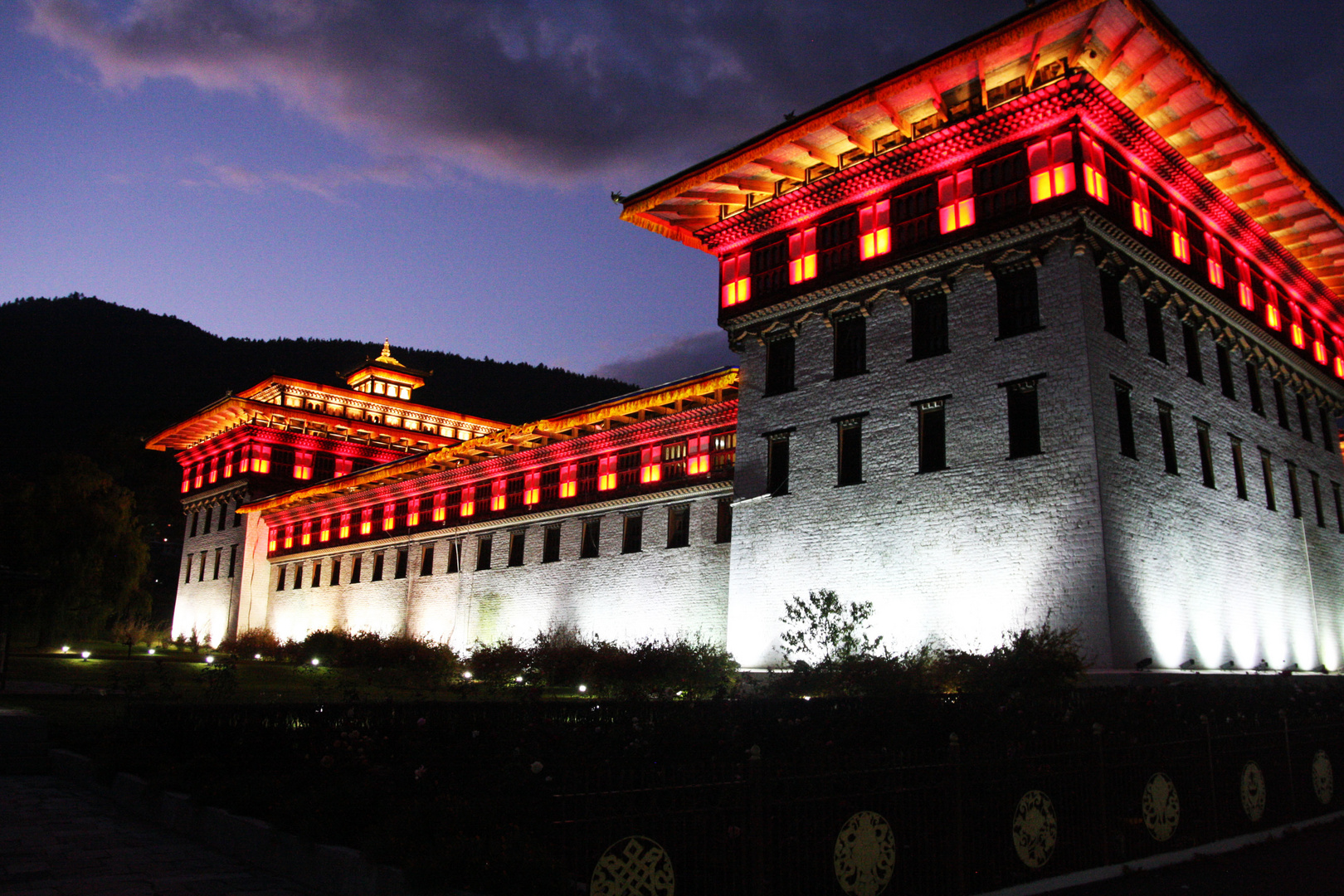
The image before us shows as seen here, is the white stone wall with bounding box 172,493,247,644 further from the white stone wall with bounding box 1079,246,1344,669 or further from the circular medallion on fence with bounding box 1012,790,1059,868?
the circular medallion on fence with bounding box 1012,790,1059,868

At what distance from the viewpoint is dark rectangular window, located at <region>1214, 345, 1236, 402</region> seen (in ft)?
88.7

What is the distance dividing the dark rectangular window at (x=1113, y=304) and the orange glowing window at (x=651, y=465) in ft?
57.1

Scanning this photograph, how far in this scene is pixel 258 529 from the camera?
6041 cm

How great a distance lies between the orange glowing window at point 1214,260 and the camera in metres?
27.2

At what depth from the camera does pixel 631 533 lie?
36125 mm

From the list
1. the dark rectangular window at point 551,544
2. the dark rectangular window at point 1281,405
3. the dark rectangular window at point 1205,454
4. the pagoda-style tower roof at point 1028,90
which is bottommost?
the dark rectangular window at point 551,544

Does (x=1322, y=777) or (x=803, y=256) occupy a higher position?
(x=803, y=256)

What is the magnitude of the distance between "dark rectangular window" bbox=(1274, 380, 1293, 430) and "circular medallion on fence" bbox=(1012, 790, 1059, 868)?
26497 millimetres

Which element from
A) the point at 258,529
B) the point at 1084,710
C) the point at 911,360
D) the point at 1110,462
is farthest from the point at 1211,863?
the point at 258,529

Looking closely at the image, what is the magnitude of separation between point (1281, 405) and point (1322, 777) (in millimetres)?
21301

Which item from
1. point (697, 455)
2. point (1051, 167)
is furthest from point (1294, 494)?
point (697, 455)

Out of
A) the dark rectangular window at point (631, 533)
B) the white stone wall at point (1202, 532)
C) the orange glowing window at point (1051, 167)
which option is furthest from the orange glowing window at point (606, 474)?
the white stone wall at point (1202, 532)

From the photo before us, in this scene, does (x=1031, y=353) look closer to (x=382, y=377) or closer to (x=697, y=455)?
(x=697, y=455)

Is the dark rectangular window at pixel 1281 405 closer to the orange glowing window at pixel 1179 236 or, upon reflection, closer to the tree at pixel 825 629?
the orange glowing window at pixel 1179 236
